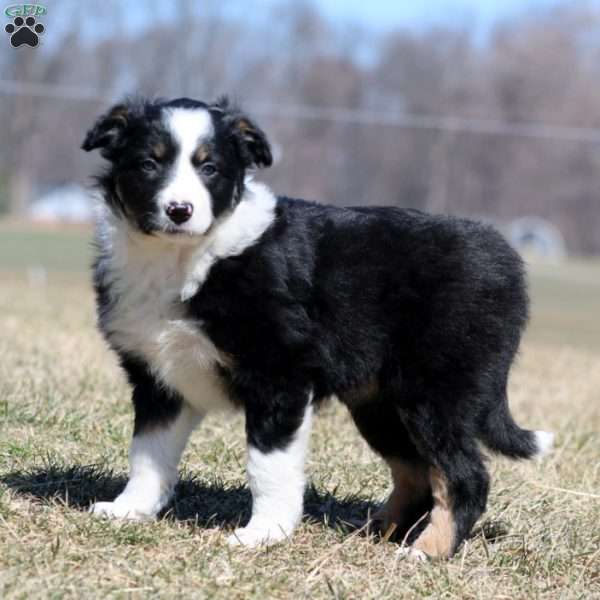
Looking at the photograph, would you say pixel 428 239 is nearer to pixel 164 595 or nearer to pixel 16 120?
pixel 164 595

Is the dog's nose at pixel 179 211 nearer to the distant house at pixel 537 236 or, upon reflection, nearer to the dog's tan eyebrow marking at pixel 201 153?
the dog's tan eyebrow marking at pixel 201 153

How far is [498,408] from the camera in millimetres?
4582

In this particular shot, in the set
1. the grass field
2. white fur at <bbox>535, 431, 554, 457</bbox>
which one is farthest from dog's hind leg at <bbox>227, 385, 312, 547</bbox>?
white fur at <bbox>535, 431, 554, 457</bbox>

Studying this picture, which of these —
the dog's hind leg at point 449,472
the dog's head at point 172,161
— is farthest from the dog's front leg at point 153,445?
the dog's hind leg at point 449,472

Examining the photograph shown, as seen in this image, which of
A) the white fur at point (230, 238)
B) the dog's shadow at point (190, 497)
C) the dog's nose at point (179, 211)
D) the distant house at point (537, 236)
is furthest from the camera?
the distant house at point (537, 236)

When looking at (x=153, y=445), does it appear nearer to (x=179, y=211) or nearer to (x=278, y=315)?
(x=278, y=315)

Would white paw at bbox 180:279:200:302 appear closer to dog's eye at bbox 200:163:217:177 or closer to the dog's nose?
the dog's nose

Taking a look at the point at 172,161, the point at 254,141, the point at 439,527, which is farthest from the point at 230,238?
the point at 439,527

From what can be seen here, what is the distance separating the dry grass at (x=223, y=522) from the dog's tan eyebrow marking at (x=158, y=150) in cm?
137

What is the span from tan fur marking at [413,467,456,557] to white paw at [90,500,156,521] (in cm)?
106

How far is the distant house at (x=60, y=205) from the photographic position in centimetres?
2475

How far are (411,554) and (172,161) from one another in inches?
68.1

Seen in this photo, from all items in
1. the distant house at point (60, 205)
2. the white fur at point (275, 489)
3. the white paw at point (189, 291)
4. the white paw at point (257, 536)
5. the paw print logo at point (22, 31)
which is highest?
the paw print logo at point (22, 31)

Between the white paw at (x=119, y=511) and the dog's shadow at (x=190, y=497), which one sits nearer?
the white paw at (x=119, y=511)
